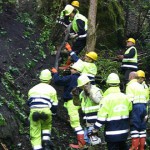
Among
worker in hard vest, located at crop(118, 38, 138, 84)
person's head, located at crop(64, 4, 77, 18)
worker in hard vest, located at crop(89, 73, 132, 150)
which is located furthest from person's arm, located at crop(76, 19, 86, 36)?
worker in hard vest, located at crop(89, 73, 132, 150)

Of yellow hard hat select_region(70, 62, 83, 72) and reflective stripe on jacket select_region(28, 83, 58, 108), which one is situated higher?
yellow hard hat select_region(70, 62, 83, 72)

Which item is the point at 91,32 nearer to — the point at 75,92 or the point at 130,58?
the point at 130,58

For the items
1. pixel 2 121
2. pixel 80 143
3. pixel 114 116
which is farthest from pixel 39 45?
pixel 114 116

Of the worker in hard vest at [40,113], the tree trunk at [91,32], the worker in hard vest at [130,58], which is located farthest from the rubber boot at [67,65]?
the worker in hard vest at [40,113]

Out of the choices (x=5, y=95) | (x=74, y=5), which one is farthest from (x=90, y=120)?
(x=74, y=5)

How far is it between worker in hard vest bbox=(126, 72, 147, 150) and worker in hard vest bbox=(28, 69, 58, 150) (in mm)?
1895

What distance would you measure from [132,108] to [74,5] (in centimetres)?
617

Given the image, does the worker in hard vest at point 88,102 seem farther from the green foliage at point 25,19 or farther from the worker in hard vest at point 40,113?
the green foliage at point 25,19

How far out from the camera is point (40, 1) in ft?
54.0

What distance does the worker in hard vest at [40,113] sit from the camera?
9.23m

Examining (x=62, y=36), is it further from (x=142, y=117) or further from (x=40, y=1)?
(x=142, y=117)

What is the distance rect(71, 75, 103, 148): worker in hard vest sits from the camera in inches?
368

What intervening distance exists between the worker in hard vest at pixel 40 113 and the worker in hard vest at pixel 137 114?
190 cm

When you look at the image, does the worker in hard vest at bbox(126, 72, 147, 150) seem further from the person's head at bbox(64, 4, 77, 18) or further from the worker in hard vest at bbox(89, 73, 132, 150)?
the person's head at bbox(64, 4, 77, 18)
